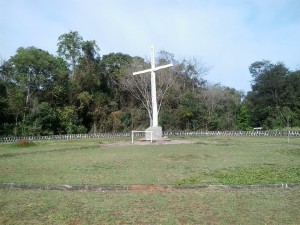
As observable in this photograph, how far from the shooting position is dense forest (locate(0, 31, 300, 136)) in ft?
120

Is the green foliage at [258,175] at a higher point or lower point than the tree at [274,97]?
lower

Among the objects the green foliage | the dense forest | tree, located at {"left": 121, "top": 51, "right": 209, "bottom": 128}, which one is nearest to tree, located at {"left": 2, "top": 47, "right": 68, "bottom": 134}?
the dense forest

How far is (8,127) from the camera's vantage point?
35.4 meters

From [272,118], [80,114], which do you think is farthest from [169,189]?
[272,118]

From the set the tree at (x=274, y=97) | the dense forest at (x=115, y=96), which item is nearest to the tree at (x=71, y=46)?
the dense forest at (x=115, y=96)

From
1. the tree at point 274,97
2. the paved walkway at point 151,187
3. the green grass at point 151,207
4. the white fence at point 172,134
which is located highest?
the tree at point 274,97

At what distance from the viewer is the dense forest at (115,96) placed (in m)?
36.5

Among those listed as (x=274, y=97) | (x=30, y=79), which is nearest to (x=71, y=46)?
(x=30, y=79)

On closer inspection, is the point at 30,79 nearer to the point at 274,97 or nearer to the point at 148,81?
the point at 148,81

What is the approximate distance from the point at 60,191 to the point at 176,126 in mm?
32377

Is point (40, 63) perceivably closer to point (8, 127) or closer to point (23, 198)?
point (8, 127)

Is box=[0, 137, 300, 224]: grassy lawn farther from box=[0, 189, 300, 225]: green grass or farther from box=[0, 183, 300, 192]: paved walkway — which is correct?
box=[0, 183, 300, 192]: paved walkway

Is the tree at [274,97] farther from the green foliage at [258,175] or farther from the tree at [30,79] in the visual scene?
the green foliage at [258,175]

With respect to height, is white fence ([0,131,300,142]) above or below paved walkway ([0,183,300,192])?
above
